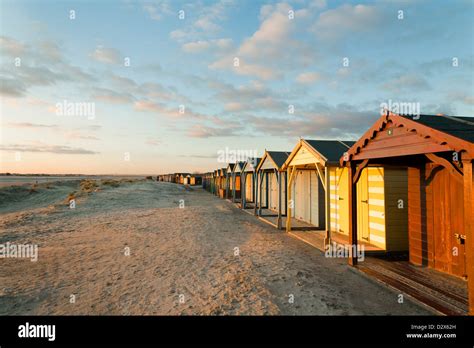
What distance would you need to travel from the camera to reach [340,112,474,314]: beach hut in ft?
12.7

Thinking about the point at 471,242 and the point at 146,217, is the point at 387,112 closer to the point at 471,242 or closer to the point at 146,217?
the point at 471,242

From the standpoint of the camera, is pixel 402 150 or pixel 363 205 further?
pixel 363 205

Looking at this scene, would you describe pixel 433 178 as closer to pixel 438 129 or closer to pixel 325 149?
pixel 438 129

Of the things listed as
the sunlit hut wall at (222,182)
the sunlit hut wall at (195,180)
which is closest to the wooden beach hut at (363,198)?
the sunlit hut wall at (222,182)

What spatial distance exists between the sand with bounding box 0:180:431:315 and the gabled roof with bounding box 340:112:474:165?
2821mm

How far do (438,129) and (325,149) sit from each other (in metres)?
5.19

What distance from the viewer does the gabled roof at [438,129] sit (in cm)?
390

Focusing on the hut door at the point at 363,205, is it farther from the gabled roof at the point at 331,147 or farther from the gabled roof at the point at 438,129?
the gabled roof at the point at 438,129

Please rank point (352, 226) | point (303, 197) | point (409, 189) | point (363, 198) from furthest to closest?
point (303, 197)
point (363, 198)
point (409, 189)
point (352, 226)

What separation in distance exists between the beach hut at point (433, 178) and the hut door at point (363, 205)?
1.09m

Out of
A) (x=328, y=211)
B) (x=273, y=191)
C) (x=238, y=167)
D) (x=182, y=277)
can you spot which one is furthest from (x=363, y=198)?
(x=238, y=167)

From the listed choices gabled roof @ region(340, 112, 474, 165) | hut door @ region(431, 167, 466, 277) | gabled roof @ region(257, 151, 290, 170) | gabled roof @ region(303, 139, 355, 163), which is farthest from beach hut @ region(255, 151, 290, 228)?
gabled roof @ region(340, 112, 474, 165)

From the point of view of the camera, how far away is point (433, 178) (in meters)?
6.41
